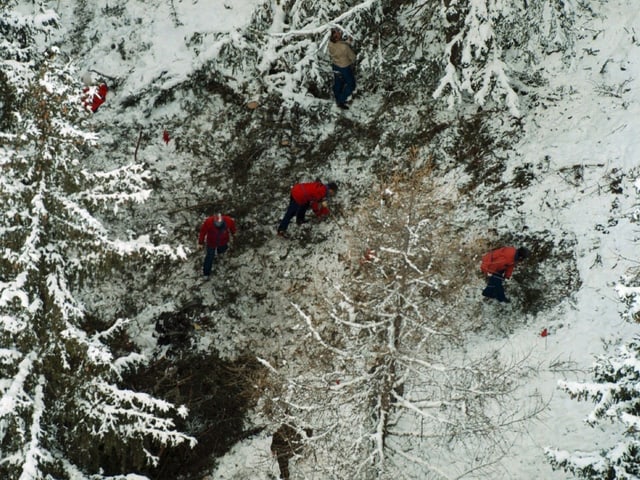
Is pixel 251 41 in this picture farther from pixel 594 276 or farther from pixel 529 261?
pixel 594 276

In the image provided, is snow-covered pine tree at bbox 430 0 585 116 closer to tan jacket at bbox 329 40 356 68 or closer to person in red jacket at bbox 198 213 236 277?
tan jacket at bbox 329 40 356 68

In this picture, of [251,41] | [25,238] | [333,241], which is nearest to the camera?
[25,238]

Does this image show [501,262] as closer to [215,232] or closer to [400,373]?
[400,373]

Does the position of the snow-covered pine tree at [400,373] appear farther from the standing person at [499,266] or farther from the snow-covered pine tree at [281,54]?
the snow-covered pine tree at [281,54]

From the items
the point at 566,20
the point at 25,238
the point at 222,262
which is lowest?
the point at 222,262

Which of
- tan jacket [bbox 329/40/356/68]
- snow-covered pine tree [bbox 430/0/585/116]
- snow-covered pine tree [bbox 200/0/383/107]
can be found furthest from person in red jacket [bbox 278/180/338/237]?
snow-covered pine tree [bbox 200/0/383/107]

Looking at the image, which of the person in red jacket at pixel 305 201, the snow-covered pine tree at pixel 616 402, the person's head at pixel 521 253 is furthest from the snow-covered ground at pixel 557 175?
the snow-covered pine tree at pixel 616 402

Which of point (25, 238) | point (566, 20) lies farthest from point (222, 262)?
point (566, 20)
